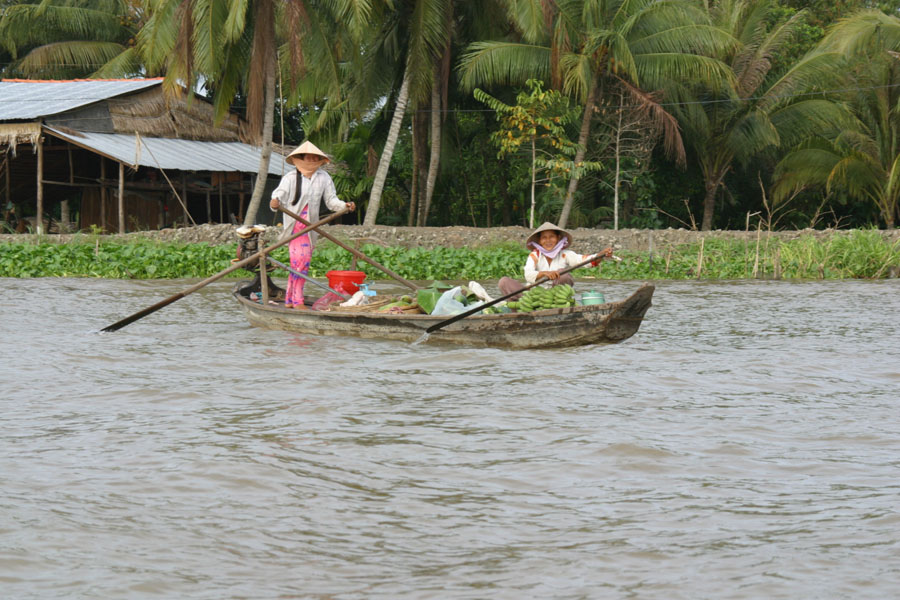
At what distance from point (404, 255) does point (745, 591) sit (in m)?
13.4

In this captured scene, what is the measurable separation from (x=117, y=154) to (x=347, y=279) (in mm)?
10722

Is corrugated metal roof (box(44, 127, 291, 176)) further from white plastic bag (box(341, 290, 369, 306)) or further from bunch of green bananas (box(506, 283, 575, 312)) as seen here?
bunch of green bananas (box(506, 283, 575, 312))

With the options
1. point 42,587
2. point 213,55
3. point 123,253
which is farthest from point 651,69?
point 42,587

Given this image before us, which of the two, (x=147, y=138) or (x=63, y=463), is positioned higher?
(x=147, y=138)

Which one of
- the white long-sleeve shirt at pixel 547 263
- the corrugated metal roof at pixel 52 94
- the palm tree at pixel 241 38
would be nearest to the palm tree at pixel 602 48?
the palm tree at pixel 241 38

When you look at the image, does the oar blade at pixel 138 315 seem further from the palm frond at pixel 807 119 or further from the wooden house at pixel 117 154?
the palm frond at pixel 807 119

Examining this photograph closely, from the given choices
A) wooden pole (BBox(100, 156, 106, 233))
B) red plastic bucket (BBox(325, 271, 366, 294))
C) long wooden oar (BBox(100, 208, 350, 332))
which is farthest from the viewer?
wooden pole (BBox(100, 156, 106, 233))

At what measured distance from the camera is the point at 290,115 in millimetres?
27547

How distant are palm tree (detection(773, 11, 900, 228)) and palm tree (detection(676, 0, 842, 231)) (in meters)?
0.51

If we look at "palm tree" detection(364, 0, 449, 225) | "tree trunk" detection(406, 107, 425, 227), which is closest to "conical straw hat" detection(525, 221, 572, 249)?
A: "palm tree" detection(364, 0, 449, 225)

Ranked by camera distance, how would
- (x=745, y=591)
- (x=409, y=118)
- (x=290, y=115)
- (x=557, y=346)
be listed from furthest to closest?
(x=290, y=115) → (x=409, y=118) → (x=557, y=346) → (x=745, y=591)

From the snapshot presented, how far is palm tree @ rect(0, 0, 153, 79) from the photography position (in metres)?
23.4

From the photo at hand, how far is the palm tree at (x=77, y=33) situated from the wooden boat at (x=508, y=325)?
16834 millimetres

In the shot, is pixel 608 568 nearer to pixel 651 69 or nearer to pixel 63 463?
pixel 63 463
